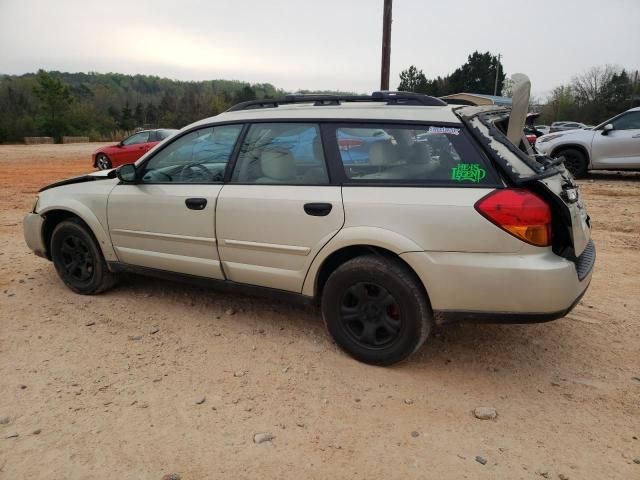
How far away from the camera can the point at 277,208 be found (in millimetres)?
3162

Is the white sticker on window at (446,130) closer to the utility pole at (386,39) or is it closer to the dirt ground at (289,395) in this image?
the dirt ground at (289,395)

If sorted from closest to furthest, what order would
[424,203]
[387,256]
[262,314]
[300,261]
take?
[424,203] → [387,256] → [300,261] → [262,314]

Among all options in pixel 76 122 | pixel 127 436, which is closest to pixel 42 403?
pixel 127 436

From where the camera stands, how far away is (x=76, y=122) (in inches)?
2121

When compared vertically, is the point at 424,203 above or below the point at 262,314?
above

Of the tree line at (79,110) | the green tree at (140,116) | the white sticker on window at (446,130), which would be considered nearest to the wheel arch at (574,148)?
the white sticker on window at (446,130)

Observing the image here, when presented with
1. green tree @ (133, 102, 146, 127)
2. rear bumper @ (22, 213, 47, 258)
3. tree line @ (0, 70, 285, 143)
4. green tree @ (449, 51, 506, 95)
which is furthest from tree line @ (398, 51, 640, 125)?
rear bumper @ (22, 213, 47, 258)

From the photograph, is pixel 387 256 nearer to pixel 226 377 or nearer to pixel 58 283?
pixel 226 377

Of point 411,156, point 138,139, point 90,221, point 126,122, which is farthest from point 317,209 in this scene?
point 126,122

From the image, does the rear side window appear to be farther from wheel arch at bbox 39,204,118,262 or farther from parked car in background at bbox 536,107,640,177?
parked car in background at bbox 536,107,640,177

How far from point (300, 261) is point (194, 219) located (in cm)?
91

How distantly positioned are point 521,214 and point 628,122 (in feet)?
31.8

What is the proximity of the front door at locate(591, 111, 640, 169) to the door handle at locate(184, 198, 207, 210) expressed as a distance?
10.00 metres

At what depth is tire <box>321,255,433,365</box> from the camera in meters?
2.84
